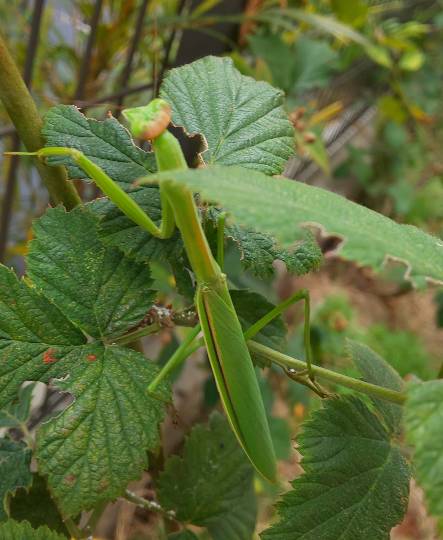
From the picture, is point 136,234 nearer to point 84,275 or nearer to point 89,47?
point 84,275

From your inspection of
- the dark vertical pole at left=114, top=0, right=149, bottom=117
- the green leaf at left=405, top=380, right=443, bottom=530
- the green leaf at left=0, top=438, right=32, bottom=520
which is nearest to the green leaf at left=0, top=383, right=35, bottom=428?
the green leaf at left=0, top=438, right=32, bottom=520

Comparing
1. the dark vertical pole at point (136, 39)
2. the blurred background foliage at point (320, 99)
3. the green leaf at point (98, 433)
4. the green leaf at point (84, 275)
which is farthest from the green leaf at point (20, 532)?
the dark vertical pole at point (136, 39)

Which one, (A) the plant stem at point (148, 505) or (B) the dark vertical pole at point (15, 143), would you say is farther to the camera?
(B) the dark vertical pole at point (15, 143)

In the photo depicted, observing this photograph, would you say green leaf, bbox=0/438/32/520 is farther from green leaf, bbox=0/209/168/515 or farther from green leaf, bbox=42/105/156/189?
green leaf, bbox=42/105/156/189

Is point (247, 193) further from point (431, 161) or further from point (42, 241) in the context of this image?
point (431, 161)

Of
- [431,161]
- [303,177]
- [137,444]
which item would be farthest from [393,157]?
[137,444]

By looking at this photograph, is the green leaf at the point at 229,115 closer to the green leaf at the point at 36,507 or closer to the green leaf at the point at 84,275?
the green leaf at the point at 84,275
